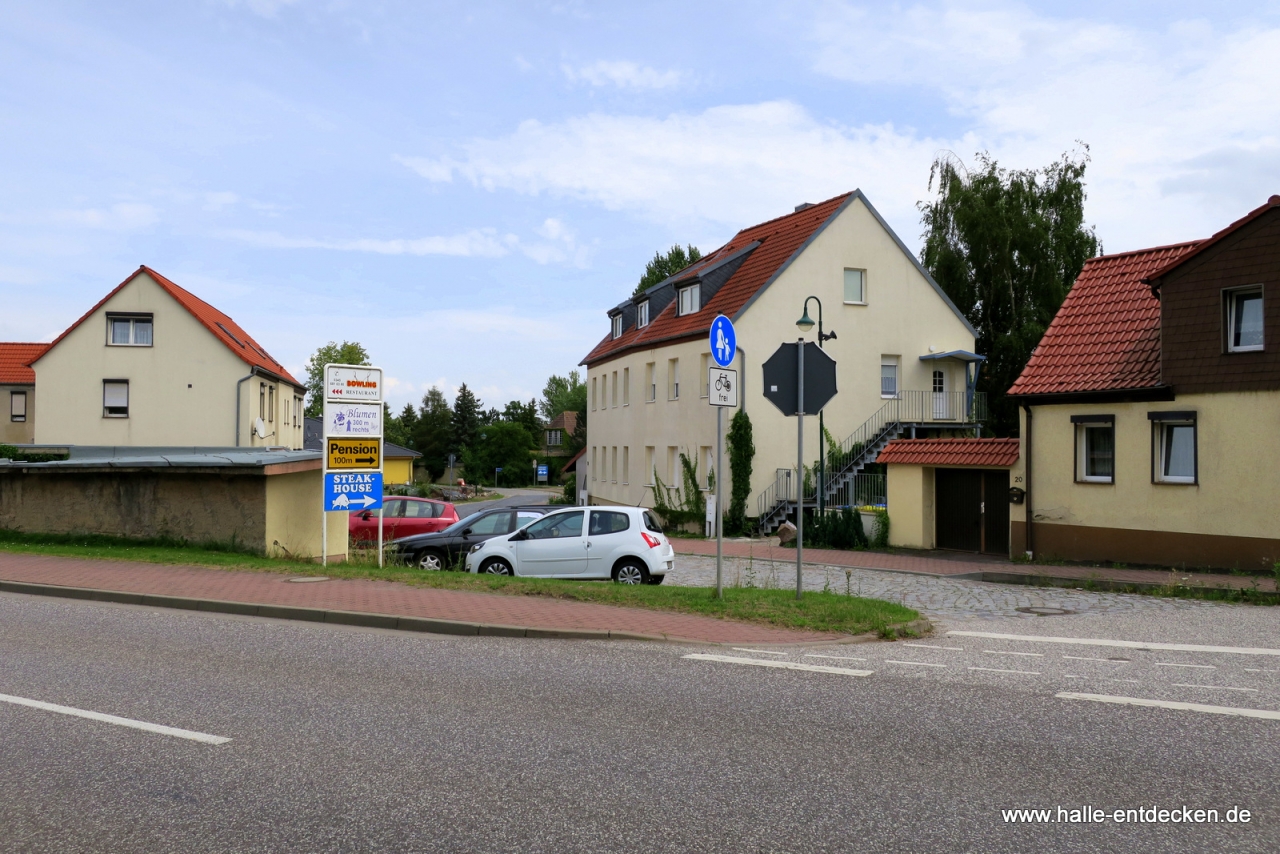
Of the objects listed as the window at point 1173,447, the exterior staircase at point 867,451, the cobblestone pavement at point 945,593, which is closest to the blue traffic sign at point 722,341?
the cobblestone pavement at point 945,593

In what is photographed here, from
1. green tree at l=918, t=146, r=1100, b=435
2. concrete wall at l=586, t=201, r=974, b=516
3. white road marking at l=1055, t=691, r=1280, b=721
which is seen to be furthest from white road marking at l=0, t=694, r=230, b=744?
green tree at l=918, t=146, r=1100, b=435

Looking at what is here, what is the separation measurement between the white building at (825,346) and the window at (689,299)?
6 centimetres

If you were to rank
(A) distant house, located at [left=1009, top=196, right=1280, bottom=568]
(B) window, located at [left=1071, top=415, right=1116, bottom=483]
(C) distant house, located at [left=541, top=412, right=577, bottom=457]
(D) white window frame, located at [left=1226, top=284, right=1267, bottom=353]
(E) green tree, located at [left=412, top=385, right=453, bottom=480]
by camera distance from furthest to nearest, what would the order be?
(C) distant house, located at [left=541, top=412, right=577, bottom=457], (E) green tree, located at [left=412, top=385, right=453, bottom=480], (B) window, located at [left=1071, top=415, right=1116, bottom=483], (D) white window frame, located at [left=1226, top=284, right=1267, bottom=353], (A) distant house, located at [left=1009, top=196, right=1280, bottom=568]

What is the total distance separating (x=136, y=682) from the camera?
797 centimetres

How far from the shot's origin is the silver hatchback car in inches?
641

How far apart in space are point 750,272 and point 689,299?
2780 mm

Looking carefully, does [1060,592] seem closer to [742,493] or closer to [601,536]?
[601,536]

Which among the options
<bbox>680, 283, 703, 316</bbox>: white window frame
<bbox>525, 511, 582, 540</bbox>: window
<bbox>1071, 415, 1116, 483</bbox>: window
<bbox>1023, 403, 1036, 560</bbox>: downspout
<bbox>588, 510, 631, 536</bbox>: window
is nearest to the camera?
<bbox>588, 510, 631, 536</bbox>: window

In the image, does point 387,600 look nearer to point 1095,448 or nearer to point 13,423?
point 1095,448

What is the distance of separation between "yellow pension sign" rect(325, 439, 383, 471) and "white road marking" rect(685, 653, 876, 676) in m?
9.05

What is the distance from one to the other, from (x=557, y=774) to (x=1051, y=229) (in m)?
42.8

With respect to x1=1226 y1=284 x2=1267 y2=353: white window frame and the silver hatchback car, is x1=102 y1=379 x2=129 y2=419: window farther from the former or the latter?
x1=1226 y1=284 x2=1267 y2=353: white window frame

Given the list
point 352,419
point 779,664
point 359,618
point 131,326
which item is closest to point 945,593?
point 779,664

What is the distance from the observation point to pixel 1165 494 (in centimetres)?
1983
